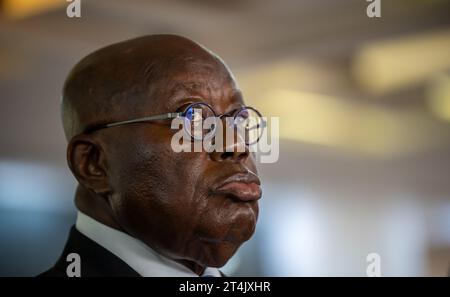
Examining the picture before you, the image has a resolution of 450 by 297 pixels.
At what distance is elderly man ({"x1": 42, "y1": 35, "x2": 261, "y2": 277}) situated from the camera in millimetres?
1112

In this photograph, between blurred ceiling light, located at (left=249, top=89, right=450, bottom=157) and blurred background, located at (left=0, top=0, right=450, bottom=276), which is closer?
blurred background, located at (left=0, top=0, right=450, bottom=276)

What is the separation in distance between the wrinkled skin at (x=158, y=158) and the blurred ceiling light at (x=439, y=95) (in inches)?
20.1

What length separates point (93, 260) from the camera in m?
1.17

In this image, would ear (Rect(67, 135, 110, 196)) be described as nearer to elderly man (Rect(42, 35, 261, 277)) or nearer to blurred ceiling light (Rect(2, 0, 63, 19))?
elderly man (Rect(42, 35, 261, 277))

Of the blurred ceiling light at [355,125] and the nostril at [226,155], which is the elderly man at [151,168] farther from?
the blurred ceiling light at [355,125]

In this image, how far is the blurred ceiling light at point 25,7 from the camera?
4.33 ft

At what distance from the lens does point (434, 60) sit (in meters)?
1.53

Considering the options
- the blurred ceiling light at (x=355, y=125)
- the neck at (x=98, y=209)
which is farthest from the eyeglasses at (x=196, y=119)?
the blurred ceiling light at (x=355, y=125)

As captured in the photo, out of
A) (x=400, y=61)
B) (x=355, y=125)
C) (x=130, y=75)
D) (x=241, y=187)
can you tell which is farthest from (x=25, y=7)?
(x=400, y=61)

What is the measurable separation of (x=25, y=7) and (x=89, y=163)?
13.5 inches

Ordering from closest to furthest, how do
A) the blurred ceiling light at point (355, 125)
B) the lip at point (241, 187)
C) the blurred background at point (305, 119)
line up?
the lip at point (241, 187)
the blurred background at point (305, 119)
the blurred ceiling light at point (355, 125)

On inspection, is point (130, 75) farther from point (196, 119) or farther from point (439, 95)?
point (439, 95)

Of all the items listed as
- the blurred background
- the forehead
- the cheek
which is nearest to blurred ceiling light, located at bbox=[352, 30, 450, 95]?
the blurred background
